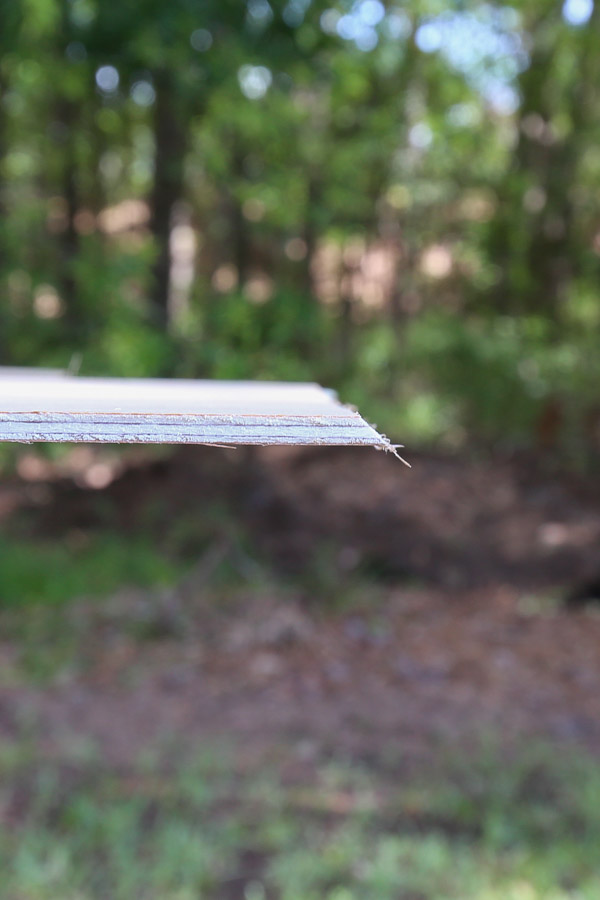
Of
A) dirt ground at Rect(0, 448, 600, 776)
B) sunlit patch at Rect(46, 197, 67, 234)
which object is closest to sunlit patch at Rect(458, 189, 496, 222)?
dirt ground at Rect(0, 448, 600, 776)

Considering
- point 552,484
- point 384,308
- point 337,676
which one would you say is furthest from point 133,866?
point 384,308

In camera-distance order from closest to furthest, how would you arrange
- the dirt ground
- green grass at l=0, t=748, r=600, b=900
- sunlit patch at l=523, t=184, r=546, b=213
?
green grass at l=0, t=748, r=600, b=900 → the dirt ground → sunlit patch at l=523, t=184, r=546, b=213

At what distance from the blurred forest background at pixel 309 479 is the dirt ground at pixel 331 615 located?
0.03 m

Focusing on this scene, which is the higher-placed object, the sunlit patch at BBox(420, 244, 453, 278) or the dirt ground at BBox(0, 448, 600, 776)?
the sunlit patch at BBox(420, 244, 453, 278)

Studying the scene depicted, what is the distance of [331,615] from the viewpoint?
7578 millimetres

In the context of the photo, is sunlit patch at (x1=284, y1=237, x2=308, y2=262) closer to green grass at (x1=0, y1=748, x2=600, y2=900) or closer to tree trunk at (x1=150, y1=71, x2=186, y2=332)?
tree trunk at (x1=150, y1=71, x2=186, y2=332)

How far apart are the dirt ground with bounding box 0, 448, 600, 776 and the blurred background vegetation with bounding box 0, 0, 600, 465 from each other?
116 cm

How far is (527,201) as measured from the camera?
1177 centimetres

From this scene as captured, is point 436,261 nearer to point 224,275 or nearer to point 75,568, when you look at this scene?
point 224,275

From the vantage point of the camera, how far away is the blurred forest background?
470 centimetres

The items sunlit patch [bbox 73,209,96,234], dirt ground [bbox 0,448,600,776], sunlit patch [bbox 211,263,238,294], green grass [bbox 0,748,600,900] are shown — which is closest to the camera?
green grass [bbox 0,748,600,900]

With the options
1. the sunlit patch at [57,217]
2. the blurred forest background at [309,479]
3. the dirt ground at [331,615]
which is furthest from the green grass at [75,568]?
the sunlit patch at [57,217]

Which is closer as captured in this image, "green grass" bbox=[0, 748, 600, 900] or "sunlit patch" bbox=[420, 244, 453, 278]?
"green grass" bbox=[0, 748, 600, 900]

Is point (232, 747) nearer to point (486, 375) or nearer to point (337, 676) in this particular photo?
point (337, 676)
